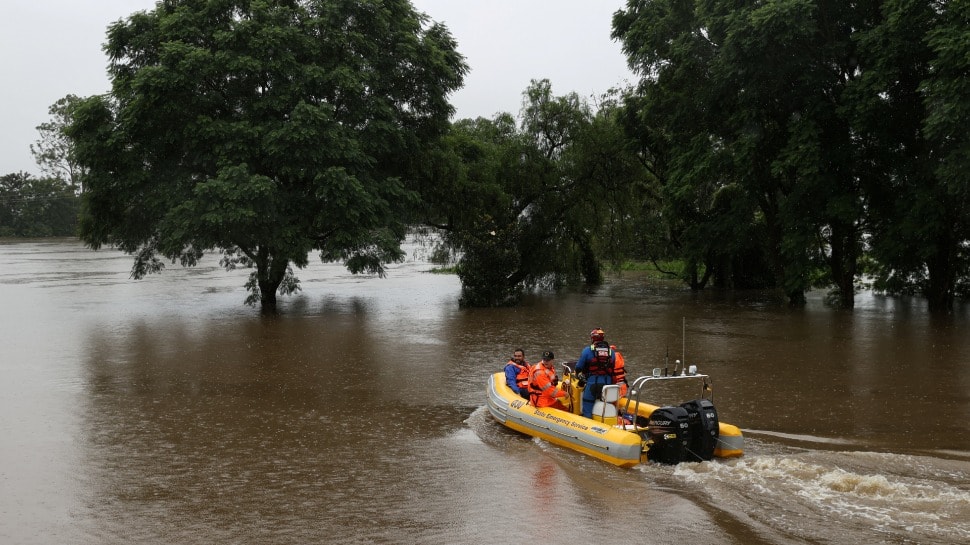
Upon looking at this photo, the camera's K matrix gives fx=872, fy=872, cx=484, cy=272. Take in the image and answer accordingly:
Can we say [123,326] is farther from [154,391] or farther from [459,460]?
[459,460]

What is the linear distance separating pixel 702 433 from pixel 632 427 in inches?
45.2

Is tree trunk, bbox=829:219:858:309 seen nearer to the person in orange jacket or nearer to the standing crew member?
the standing crew member

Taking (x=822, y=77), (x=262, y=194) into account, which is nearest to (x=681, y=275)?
(x=822, y=77)

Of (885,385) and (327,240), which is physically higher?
(327,240)

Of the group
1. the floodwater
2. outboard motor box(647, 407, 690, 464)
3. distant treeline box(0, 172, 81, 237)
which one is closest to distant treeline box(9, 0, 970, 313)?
the floodwater

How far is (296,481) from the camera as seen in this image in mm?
10883

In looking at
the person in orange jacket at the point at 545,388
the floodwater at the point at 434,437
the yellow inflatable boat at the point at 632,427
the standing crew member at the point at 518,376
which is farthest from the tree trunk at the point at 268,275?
the yellow inflatable boat at the point at 632,427

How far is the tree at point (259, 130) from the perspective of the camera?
85.9ft

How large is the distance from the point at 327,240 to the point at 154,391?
470 inches

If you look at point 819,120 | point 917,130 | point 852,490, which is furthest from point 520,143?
point 852,490

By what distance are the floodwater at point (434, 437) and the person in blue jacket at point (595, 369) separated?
91 cm

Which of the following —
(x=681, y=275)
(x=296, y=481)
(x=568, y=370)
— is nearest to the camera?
(x=296, y=481)

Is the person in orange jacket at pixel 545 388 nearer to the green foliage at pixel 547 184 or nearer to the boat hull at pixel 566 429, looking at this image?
the boat hull at pixel 566 429

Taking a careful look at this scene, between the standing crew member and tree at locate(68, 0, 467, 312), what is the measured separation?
531 inches
